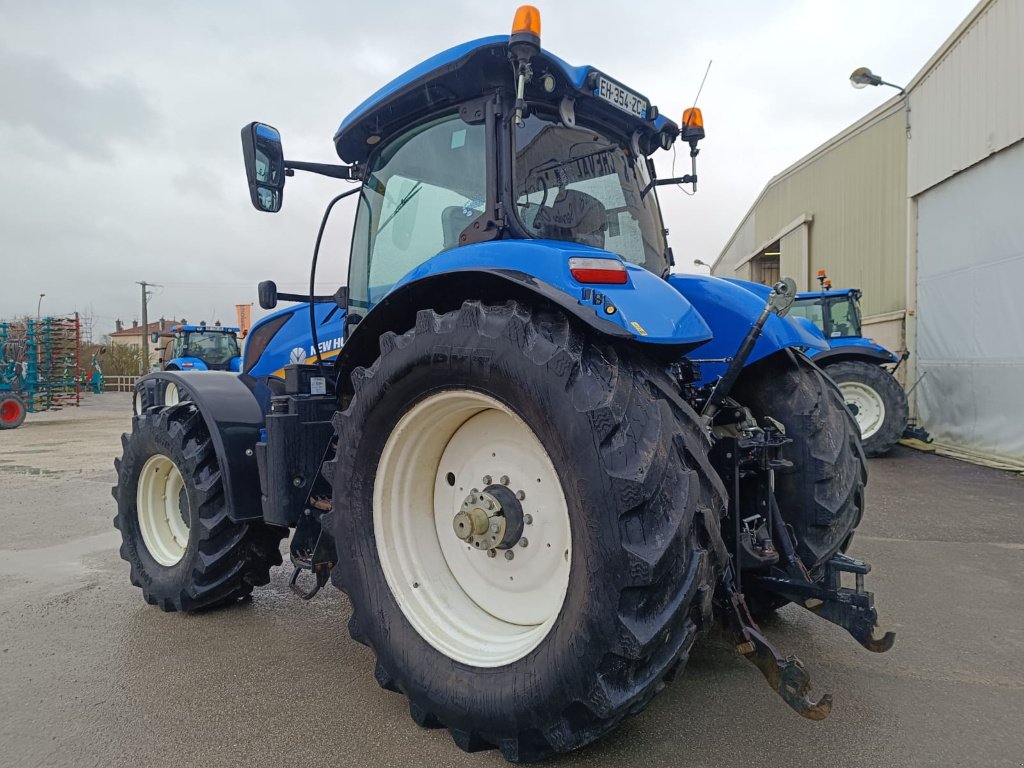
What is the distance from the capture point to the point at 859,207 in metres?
14.1

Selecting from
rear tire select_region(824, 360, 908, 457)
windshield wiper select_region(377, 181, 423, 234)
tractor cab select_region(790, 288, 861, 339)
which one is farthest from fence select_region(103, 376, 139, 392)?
windshield wiper select_region(377, 181, 423, 234)

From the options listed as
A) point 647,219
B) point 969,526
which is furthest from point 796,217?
point 647,219

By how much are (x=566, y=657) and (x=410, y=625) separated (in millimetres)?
693

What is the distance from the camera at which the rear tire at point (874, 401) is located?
895cm

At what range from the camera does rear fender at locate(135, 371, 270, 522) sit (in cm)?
331

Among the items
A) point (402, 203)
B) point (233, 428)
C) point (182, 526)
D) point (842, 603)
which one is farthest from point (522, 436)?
point (182, 526)

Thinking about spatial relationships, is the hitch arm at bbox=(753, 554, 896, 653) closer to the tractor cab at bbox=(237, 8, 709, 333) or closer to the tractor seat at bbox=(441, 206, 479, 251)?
the tractor cab at bbox=(237, 8, 709, 333)

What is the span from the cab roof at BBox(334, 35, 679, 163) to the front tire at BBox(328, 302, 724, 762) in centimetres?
104

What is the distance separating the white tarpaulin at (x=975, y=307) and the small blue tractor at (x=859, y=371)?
84cm

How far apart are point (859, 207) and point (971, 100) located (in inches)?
186

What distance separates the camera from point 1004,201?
8.68m

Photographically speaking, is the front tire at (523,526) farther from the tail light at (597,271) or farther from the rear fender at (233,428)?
the rear fender at (233,428)

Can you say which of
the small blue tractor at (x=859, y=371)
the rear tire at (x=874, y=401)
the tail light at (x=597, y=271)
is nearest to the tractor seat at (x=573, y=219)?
the tail light at (x=597, y=271)

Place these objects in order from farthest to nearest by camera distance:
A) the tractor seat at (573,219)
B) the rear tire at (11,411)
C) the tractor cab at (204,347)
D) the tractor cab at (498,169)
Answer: the tractor cab at (204,347) < the rear tire at (11,411) < the tractor seat at (573,219) < the tractor cab at (498,169)
